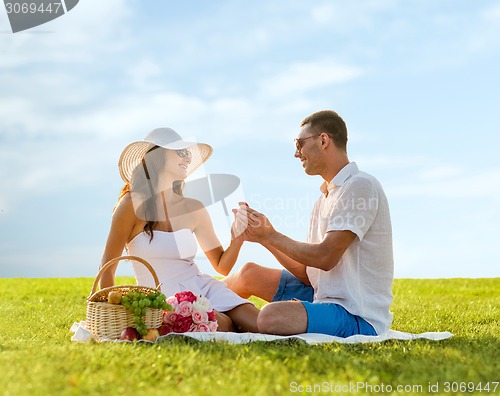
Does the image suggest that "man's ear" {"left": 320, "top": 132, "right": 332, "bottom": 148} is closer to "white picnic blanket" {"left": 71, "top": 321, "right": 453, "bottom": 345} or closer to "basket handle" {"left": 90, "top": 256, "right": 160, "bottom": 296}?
"white picnic blanket" {"left": 71, "top": 321, "right": 453, "bottom": 345}

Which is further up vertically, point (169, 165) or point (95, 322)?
point (169, 165)

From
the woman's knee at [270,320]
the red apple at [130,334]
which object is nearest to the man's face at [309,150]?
the woman's knee at [270,320]

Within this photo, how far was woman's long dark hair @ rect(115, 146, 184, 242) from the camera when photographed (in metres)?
6.42

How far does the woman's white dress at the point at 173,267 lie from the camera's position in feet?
20.8

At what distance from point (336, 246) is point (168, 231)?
1.77m

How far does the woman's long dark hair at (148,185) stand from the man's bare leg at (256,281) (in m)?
1.12

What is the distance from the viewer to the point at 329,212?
602 cm

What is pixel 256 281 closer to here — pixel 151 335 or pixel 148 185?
pixel 148 185

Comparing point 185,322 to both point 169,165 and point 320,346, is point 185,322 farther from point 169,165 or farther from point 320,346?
point 169,165

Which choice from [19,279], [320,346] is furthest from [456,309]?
[19,279]

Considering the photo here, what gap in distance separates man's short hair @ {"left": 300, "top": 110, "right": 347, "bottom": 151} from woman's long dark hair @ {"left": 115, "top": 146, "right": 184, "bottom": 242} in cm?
158

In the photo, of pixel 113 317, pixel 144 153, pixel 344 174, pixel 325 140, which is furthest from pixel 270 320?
pixel 144 153

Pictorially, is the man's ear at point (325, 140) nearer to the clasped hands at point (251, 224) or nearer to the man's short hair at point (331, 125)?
the man's short hair at point (331, 125)

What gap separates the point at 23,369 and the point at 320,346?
236cm
